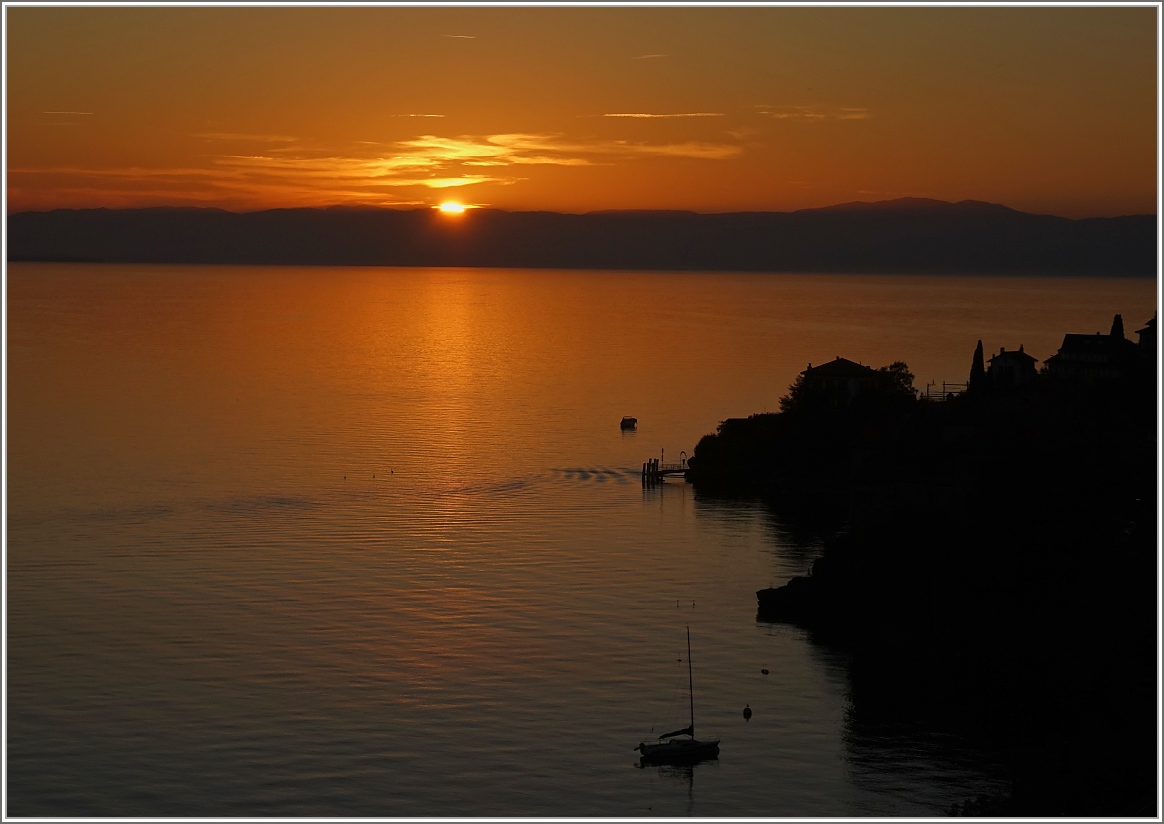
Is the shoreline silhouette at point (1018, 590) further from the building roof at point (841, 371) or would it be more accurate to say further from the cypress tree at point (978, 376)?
the building roof at point (841, 371)

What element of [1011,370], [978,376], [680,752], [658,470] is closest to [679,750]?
[680,752]

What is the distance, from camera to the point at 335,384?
12838cm

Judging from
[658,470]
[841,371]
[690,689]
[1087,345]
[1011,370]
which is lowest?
[690,689]

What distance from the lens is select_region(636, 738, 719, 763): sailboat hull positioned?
3572cm

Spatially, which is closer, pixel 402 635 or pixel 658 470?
pixel 402 635

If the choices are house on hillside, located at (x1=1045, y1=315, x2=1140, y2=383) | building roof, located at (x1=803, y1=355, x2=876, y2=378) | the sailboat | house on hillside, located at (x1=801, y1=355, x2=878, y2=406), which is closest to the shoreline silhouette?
the sailboat

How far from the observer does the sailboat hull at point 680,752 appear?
117 feet

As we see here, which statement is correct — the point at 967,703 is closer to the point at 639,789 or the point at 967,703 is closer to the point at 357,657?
the point at 639,789

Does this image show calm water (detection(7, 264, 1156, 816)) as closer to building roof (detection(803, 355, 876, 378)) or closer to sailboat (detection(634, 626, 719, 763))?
sailboat (detection(634, 626, 719, 763))

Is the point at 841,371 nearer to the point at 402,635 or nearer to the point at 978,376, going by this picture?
the point at 978,376

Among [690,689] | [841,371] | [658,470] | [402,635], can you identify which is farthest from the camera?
[841,371]

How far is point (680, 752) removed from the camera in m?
35.8

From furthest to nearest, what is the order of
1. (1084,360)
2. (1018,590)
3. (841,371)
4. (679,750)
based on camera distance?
1. (841,371)
2. (1084,360)
3. (1018,590)
4. (679,750)

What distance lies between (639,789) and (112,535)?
3408 cm
